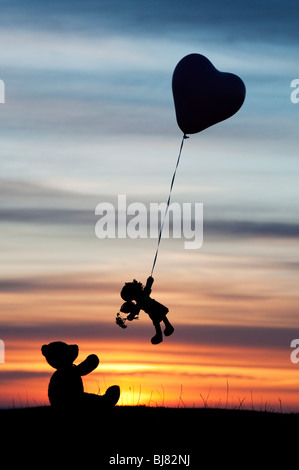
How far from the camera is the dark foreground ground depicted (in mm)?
12789

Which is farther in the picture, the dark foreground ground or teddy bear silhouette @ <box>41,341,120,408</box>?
teddy bear silhouette @ <box>41,341,120,408</box>

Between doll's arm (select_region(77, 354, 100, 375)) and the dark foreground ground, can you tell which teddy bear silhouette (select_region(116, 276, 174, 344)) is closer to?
doll's arm (select_region(77, 354, 100, 375))

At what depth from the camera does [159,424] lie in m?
14.5

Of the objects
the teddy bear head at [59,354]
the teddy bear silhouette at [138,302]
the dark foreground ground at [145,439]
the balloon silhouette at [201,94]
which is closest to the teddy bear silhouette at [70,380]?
the teddy bear head at [59,354]

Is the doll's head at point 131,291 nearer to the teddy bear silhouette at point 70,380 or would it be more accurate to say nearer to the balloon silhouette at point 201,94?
the teddy bear silhouette at point 70,380

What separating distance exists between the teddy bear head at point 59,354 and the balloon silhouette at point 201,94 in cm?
482

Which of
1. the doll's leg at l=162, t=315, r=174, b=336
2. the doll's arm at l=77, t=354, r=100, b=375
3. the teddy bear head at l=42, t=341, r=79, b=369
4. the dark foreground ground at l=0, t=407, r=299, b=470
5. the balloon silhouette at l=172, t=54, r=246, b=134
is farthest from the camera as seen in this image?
the balloon silhouette at l=172, t=54, r=246, b=134

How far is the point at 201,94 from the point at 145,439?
6624 mm

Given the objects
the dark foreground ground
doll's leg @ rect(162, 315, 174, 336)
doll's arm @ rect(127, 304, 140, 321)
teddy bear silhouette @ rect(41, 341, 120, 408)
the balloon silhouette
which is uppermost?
the balloon silhouette

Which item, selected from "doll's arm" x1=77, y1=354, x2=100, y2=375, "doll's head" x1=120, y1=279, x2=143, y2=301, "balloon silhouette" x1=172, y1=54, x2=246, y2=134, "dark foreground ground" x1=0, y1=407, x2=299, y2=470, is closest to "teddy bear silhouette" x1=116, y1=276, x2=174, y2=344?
"doll's head" x1=120, y1=279, x2=143, y2=301

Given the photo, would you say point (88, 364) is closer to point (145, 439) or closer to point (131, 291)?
point (131, 291)

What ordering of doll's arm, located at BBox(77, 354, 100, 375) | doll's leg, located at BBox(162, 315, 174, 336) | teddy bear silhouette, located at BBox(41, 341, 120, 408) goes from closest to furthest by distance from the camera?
1. teddy bear silhouette, located at BBox(41, 341, 120, 408)
2. doll's arm, located at BBox(77, 354, 100, 375)
3. doll's leg, located at BBox(162, 315, 174, 336)

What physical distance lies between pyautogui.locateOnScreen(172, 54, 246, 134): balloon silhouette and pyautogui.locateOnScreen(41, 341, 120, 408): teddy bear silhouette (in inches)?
192
